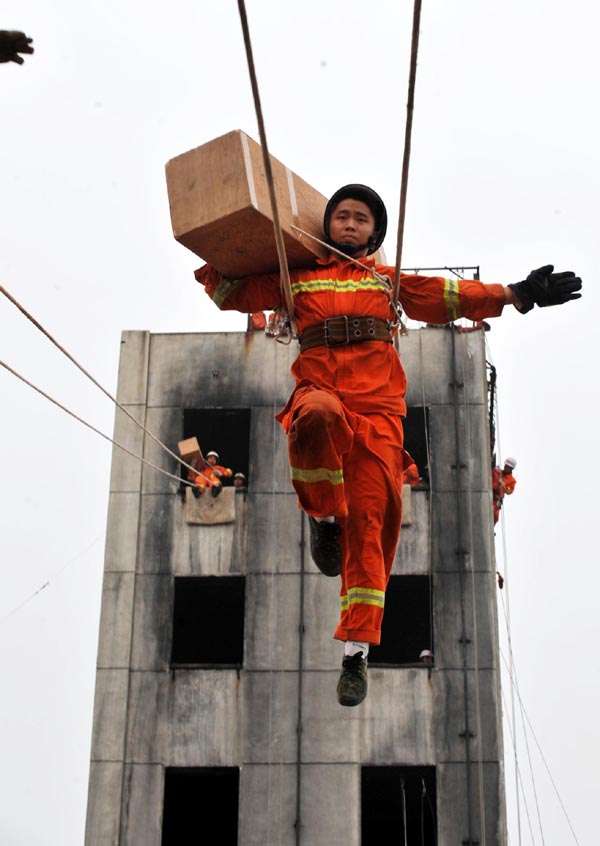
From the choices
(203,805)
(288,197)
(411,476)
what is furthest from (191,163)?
(203,805)

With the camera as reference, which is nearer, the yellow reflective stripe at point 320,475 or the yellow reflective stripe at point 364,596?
the yellow reflective stripe at point 320,475

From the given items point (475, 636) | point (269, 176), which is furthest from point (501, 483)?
point (269, 176)

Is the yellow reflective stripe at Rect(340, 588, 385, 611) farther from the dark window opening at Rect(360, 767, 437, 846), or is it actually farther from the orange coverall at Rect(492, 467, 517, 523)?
the orange coverall at Rect(492, 467, 517, 523)

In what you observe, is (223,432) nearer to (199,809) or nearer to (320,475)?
(199,809)

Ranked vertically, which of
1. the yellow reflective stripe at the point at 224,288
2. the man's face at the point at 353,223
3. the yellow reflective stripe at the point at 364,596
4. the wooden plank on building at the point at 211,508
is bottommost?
the yellow reflective stripe at the point at 364,596

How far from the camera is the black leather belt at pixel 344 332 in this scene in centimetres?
827

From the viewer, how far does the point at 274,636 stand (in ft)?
64.6

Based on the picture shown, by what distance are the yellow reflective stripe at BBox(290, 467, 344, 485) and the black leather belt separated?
85 centimetres

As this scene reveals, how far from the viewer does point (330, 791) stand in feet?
62.1

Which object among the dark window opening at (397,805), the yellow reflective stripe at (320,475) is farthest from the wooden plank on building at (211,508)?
the yellow reflective stripe at (320,475)

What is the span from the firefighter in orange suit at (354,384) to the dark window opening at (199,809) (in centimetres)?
1317

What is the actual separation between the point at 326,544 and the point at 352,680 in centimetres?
75

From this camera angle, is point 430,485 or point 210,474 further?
point 430,485

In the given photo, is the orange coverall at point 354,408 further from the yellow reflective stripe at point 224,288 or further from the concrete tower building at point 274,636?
the concrete tower building at point 274,636
